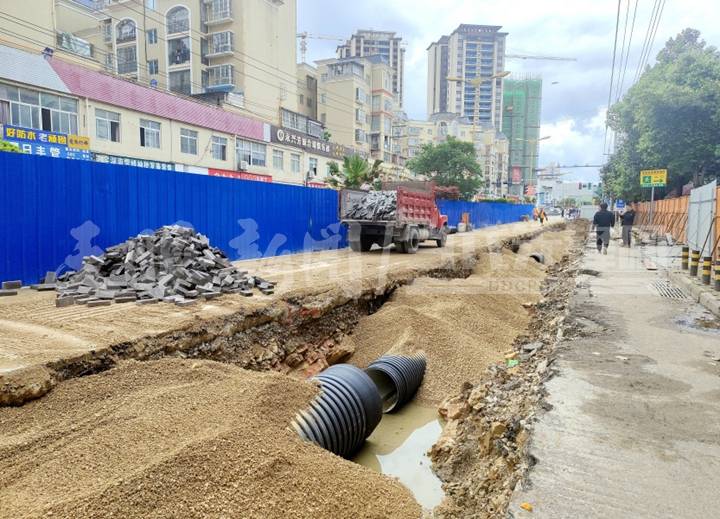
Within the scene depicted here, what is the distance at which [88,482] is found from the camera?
2.60m

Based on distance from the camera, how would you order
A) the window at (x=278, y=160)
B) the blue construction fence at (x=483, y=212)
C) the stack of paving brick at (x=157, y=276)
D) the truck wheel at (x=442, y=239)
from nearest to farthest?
the stack of paving brick at (x=157, y=276) < the truck wheel at (x=442, y=239) < the blue construction fence at (x=483, y=212) < the window at (x=278, y=160)

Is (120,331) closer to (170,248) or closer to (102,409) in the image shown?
(102,409)

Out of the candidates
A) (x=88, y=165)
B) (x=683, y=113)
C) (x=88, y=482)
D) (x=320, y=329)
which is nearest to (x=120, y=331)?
(x=88, y=482)

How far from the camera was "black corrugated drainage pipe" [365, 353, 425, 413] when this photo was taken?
216 inches

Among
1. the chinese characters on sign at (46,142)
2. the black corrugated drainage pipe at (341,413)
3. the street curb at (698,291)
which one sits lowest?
the black corrugated drainage pipe at (341,413)

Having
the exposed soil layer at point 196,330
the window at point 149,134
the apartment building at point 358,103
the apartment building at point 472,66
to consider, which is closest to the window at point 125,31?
the window at point 149,134

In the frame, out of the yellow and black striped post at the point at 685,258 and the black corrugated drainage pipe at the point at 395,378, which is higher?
the yellow and black striped post at the point at 685,258

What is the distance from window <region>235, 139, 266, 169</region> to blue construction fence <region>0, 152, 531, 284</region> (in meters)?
17.0

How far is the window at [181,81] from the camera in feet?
124

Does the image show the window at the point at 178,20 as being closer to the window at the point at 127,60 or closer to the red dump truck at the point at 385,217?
the window at the point at 127,60

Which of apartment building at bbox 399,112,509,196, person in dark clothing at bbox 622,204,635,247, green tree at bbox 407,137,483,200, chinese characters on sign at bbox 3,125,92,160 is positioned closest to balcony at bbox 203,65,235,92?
green tree at bbox 407,137,483,200

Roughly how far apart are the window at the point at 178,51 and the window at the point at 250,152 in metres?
12.6

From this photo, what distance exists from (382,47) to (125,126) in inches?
3578

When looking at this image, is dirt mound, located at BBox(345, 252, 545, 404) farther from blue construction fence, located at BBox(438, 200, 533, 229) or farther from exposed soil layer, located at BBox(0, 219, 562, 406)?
blue construction fence, located at BBox(438, 200, 533, 229)
